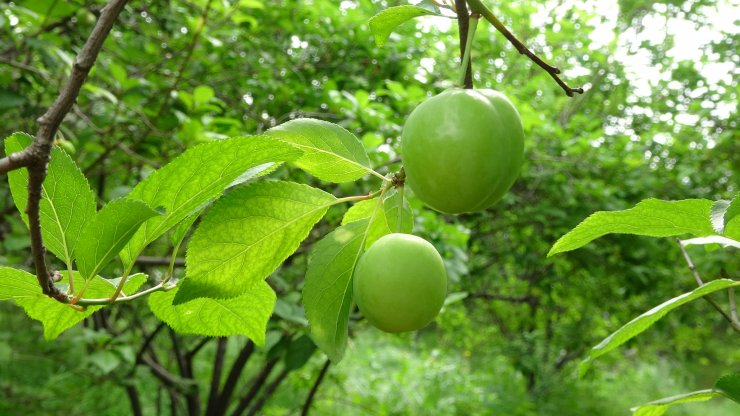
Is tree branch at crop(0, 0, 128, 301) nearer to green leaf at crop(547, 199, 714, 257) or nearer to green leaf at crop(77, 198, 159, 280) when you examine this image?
green leaf at crop(77, 198, 159, 280)

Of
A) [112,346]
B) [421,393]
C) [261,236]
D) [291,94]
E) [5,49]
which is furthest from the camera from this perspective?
[421,393]

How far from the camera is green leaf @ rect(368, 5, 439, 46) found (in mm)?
555

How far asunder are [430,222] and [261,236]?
66.6 inches

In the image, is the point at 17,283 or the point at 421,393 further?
the point at 421,393

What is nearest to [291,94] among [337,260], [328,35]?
[328,35]

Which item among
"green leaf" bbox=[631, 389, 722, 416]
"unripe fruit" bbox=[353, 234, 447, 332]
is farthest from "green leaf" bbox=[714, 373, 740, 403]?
"unripe fruit" bbox=[353, 234, 447, 332]

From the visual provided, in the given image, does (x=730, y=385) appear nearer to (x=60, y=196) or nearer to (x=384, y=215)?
(x=384, y=215)

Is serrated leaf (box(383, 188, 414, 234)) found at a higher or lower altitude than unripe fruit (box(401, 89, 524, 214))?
lower

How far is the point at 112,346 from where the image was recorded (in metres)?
2.06

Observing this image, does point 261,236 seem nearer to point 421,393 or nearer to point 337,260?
point 337,260

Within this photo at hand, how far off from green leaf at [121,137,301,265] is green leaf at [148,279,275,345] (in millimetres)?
146

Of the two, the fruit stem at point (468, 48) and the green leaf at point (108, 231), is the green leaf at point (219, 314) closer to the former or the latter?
the green leaf at point (108, 231)

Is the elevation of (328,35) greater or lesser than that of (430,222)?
greater

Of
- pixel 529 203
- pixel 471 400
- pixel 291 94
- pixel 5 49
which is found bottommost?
pixel 471 400
